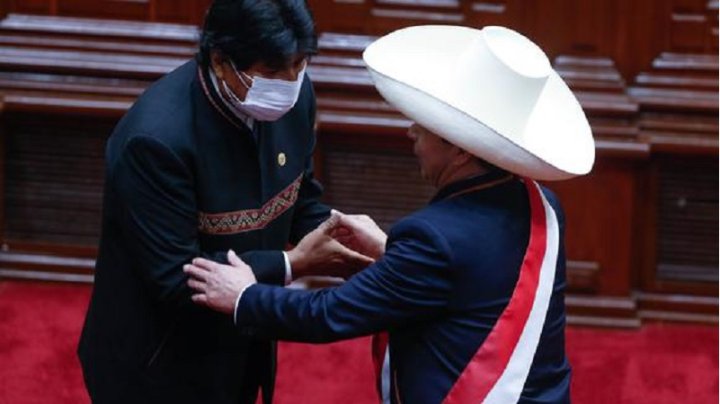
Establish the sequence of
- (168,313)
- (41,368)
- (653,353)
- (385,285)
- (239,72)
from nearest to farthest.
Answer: (385,285) < (239,72) < (168,313) < (41,368) < (653,353)

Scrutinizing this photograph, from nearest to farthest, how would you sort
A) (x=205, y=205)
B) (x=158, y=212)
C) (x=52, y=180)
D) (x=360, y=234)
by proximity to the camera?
(x=158, y=212) → (x=205, y=205) → (x=360, y=234) → (x=52, y=180)

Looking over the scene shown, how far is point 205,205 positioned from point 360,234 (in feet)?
1.03

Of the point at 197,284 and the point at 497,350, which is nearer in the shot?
the point at 497,350

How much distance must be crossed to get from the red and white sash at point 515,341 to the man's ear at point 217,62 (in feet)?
2.04

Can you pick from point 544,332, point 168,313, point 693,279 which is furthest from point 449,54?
point 693,279

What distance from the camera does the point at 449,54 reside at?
2.58m

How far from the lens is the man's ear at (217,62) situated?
2663 millimetres

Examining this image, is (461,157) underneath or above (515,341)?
above

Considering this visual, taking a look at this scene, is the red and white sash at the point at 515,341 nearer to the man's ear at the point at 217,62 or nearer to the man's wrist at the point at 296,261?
the man's wrist at the point at 296,261

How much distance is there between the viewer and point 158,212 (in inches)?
104

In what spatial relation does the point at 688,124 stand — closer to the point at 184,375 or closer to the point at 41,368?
the point at 41,368

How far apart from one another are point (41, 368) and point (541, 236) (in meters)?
2.29

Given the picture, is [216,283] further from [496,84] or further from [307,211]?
[496,84]

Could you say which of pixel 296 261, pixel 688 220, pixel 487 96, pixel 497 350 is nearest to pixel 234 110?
pixel 296 261
